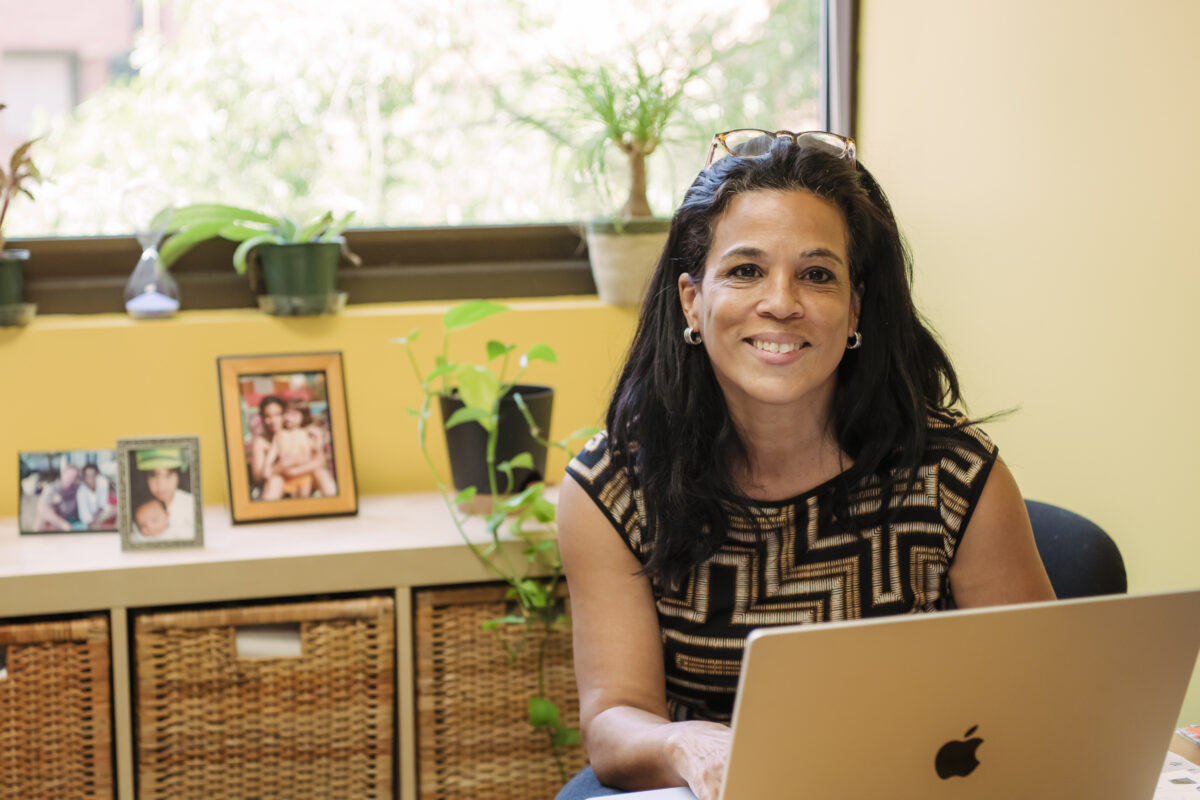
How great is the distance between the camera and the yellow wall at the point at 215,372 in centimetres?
213

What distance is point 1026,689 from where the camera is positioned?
83 cm

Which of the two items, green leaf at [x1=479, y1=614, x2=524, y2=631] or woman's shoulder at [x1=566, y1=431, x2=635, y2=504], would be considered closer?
woman's shoulder at [x1=566, y1=431, x2=635, y2=504]

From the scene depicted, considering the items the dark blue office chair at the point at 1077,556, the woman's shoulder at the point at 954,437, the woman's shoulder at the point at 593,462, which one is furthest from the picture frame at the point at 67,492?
the dark blue office chair at the point at 1077,556

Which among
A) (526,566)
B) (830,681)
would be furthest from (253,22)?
(830,681)

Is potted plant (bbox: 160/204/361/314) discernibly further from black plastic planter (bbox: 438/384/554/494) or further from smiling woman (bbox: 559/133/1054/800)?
smiling woman (bbox: 559/133/1054/800)

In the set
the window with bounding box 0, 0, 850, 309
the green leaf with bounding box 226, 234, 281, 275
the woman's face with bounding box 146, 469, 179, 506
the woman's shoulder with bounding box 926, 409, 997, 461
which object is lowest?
the woman's face with bounding box 146, 469, 179, 506

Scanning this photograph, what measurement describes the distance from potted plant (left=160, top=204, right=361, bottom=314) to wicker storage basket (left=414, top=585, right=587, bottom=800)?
2.10 feet

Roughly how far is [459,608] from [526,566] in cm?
14

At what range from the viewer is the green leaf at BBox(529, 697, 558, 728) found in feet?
6.32

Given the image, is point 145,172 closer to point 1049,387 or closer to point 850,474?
point 850,474

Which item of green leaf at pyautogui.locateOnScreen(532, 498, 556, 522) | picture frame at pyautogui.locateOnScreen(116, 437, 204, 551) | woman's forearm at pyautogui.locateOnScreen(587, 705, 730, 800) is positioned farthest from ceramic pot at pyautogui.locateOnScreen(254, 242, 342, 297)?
woman's forearm at pyautogui.locateOnScreen(587, 705, 730, 800)

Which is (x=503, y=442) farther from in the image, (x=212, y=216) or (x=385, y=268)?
(x=212, y=216)

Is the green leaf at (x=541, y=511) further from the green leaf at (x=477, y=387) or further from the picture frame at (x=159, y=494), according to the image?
the picture frame at (x=159, y=494)

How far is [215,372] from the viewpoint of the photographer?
7.20 feet
